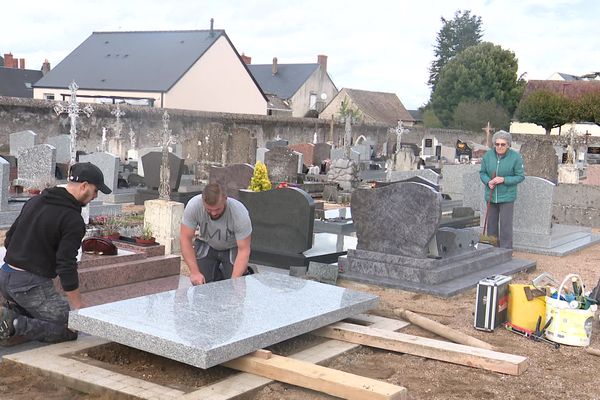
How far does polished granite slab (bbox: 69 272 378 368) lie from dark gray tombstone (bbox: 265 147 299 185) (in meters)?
10.7

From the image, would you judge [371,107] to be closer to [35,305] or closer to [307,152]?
[307,152]

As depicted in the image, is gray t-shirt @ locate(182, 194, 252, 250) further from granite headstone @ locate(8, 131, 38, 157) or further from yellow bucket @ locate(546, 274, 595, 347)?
granite headstone @ locate(8, 131, 38, 157)

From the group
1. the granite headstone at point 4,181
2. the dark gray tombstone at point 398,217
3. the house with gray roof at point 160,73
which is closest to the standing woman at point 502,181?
the dark gray tombstone at point 398,217

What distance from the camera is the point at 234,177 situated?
12.6m

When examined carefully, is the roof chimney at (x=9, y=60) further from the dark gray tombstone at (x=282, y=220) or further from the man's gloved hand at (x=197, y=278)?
the man's gloved hand at (x=197, y=278)

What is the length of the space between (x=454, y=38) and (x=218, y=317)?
67.5 metres

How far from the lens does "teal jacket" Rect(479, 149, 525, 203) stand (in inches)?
404

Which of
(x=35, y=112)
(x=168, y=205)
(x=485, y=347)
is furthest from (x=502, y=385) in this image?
(x=35, y=112)

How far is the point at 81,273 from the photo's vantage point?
265 inches

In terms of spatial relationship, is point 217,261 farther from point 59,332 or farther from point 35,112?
point 35,112

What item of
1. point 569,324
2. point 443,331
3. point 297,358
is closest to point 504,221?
point 569,324

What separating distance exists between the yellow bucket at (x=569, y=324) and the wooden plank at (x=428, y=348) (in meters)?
0.73

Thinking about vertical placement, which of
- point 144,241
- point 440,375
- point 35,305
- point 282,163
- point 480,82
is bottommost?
point 440,375

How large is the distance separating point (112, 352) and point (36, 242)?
3.03 ft
